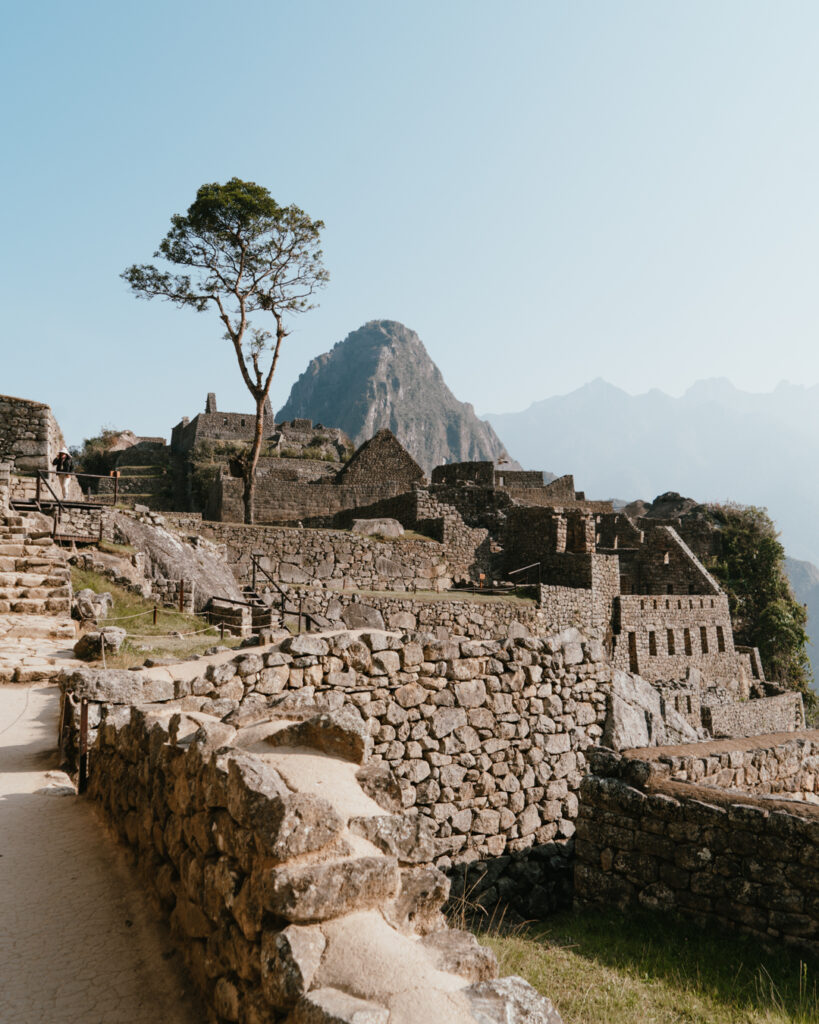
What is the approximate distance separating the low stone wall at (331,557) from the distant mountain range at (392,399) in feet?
374

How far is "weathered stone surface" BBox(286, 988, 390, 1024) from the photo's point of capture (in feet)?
6.66

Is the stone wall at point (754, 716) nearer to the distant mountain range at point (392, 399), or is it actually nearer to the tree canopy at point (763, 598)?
the tree canopy at point (763, 598)

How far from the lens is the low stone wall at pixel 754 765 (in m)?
6.62

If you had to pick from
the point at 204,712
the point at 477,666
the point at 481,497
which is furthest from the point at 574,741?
the point at 481,497

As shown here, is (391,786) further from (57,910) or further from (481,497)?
(481,497)

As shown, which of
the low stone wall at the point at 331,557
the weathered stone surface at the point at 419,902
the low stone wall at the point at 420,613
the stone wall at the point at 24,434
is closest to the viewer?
the weathered stone surface at the point at 419,902

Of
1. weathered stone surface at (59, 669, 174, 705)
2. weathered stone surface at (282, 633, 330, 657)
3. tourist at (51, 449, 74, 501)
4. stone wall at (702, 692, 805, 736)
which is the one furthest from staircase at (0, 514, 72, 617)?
stone wall at (702, 692, 805, 736)

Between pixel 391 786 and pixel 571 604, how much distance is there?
18.9 metres

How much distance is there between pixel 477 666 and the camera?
711cm

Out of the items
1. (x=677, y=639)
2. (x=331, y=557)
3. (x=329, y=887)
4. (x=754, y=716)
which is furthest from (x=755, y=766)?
(x=677, y=639)

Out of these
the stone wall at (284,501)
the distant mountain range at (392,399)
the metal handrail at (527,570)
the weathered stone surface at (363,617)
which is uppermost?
the distant mountain range at (392,399)

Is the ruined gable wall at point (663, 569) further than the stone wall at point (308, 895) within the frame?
Yes

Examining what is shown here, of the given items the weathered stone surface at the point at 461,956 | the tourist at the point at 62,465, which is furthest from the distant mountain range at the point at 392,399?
the weathered stone surface at the point at 461,956

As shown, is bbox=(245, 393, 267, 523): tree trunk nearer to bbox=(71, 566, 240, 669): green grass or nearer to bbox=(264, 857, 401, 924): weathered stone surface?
bbox=(71, 566, 240, 669): green grass
